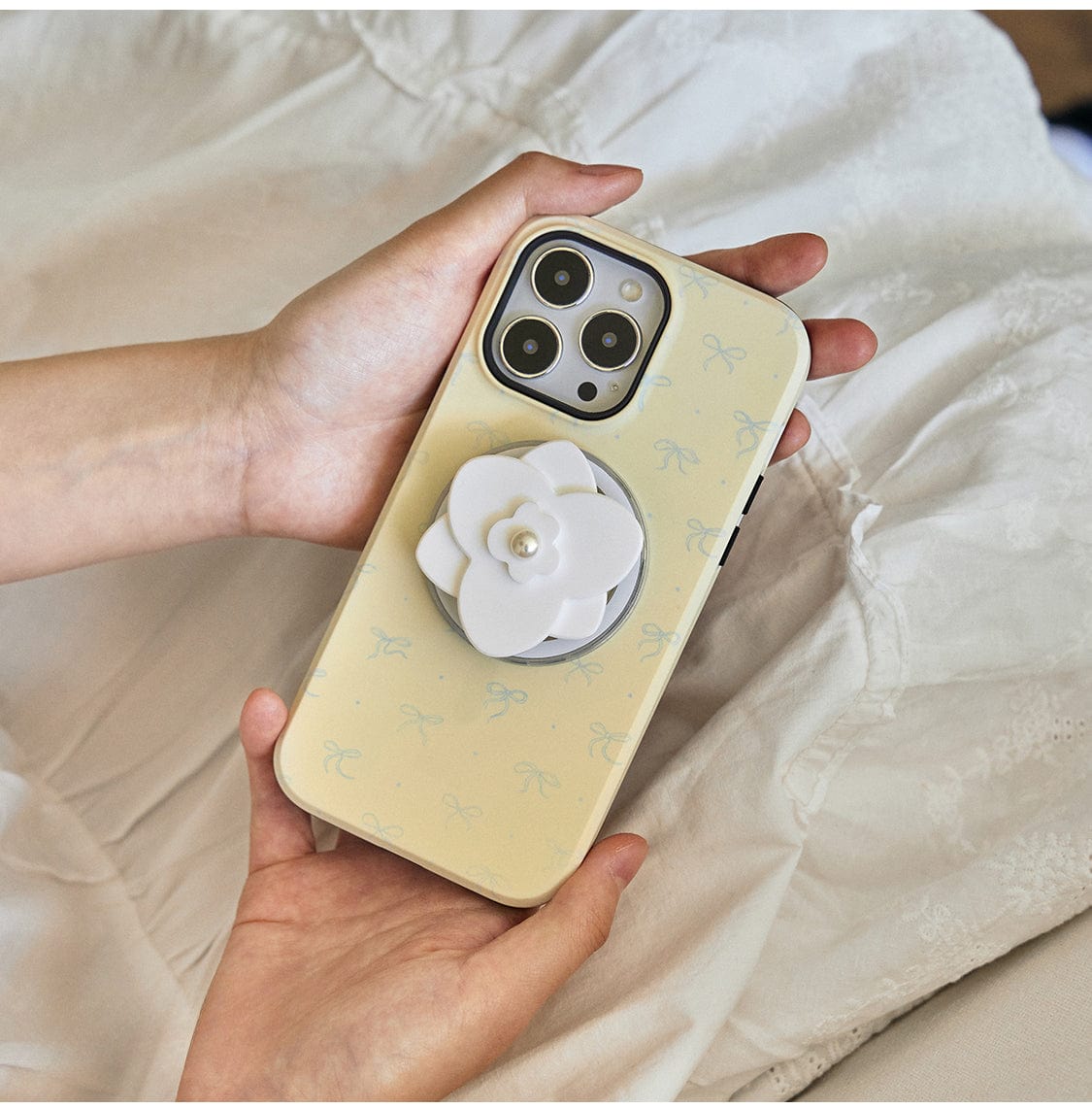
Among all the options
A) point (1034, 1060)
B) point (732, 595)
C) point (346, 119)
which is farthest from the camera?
point (346, 119)

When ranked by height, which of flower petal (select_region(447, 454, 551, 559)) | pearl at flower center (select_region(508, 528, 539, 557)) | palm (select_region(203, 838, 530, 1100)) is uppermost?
flower petal (select_region(447, 454, 551, 559))

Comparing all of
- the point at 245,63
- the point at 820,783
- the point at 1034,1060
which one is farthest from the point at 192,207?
the point at 1034,1060

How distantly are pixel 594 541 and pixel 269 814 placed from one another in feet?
0.75

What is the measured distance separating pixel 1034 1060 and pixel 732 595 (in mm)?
265

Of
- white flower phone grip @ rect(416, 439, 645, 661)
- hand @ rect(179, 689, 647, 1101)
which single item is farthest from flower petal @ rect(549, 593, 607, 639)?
hand @ rect(179, 689, 647, 1101)

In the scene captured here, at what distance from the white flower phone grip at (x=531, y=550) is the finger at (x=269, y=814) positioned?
120 millimetres

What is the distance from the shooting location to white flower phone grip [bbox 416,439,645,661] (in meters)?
0.52

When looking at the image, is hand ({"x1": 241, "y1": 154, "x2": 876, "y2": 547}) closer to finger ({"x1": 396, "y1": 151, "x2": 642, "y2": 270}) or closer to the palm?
finger ({"x1": 396, "y1": 151, "x2": 642, "y2": 270})

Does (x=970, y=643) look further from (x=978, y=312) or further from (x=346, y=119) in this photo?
(x=346, y=119)

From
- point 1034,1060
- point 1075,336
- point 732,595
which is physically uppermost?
point 1075,336

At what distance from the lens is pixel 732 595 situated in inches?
22.8

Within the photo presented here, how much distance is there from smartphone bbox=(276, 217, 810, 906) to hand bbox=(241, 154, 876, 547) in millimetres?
33

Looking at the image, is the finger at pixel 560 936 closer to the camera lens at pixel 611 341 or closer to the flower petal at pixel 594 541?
the flower petal at pixel 594 541

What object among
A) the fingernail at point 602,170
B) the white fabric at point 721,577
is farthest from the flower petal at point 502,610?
the fingernail at point 602,170
